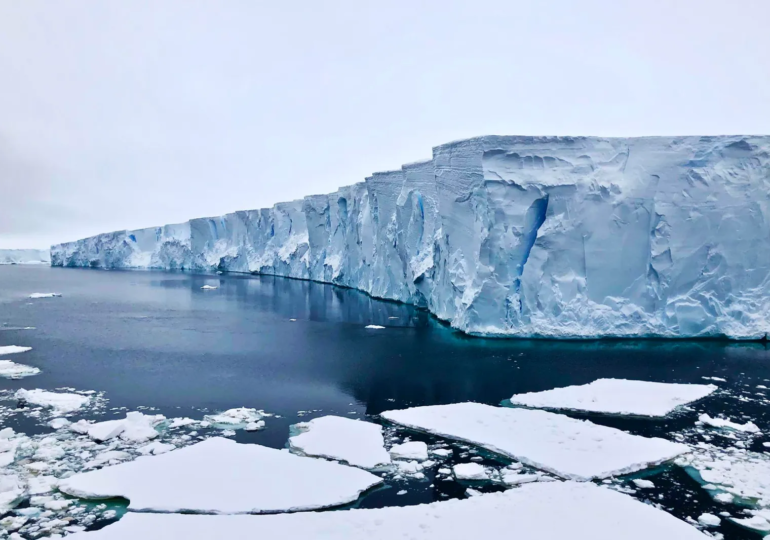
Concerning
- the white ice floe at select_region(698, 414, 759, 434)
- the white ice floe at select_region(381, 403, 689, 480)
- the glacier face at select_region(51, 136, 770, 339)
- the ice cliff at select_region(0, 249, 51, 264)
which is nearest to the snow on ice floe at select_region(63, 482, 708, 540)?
the white ice floe at select_region(381, 403, 689, 480)

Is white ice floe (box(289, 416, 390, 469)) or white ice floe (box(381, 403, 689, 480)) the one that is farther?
white ice floe (box(289, 416, 390, 469))

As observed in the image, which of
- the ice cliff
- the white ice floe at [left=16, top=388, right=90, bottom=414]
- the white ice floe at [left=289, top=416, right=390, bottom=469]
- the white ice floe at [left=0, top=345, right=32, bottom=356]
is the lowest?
the white ice floe at [left=289, top=416, right=390, bottom=469]

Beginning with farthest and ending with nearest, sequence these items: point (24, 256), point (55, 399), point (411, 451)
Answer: point (24, 256)
point (55, 399)
point (411, 451)

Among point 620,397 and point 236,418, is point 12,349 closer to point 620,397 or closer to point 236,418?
point 236,418

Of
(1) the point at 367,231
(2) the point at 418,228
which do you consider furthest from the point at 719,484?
(1) the point at 367,231

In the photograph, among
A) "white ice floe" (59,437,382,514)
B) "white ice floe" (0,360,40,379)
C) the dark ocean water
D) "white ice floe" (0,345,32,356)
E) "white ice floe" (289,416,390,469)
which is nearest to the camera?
"white ice floe" (59,437,382,514)

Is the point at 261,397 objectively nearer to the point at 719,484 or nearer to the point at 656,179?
the point at 719,484

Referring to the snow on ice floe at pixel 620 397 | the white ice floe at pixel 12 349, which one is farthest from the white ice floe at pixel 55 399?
the snow on ice floe at pixel 620 397

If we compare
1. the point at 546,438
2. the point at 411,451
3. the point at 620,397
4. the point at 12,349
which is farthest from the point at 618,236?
the point at 12,349

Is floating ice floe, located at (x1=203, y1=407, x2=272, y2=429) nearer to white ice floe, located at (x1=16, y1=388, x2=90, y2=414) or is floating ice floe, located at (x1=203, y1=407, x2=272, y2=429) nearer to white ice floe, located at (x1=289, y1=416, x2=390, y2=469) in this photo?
white ice floe, located at (x1=289, y1=416, x2=390, y2=469)
